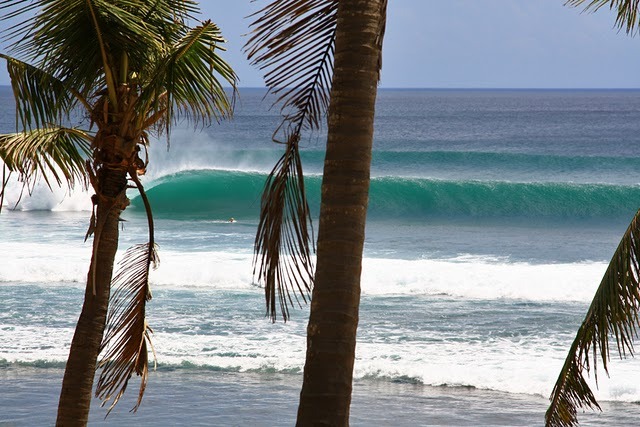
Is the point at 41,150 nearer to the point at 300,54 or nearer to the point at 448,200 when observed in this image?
the point at 300,54

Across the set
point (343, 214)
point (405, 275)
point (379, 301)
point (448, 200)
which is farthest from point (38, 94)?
point (448, 200)

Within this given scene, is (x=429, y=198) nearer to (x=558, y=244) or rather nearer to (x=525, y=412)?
(x=558, y=244)

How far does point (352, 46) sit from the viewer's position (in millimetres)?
3865

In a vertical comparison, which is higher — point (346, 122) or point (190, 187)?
point (190, 187)

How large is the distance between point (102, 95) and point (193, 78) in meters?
0.60

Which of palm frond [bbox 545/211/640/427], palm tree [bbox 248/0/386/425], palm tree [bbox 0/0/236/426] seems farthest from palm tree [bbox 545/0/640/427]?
palm tree [bbox 0/0/236/426]

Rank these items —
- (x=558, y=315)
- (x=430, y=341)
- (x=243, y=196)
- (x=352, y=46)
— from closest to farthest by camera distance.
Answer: (x=352, y=46) < (x=430, y=341) < (x=558, y=315) < (x=243, y=196)

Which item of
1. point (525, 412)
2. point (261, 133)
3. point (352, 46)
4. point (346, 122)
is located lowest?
point (525, 412)

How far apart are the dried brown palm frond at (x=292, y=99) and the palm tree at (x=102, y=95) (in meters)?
0.87

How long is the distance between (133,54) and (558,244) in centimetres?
1793

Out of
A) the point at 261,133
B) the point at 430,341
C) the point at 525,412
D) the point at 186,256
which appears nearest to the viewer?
the point at 525,412

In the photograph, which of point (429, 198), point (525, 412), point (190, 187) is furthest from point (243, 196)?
point (525, 412)

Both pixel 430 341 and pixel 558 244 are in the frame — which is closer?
pixel 430 341

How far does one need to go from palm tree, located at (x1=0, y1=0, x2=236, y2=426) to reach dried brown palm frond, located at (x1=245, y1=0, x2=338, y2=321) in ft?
2.87
